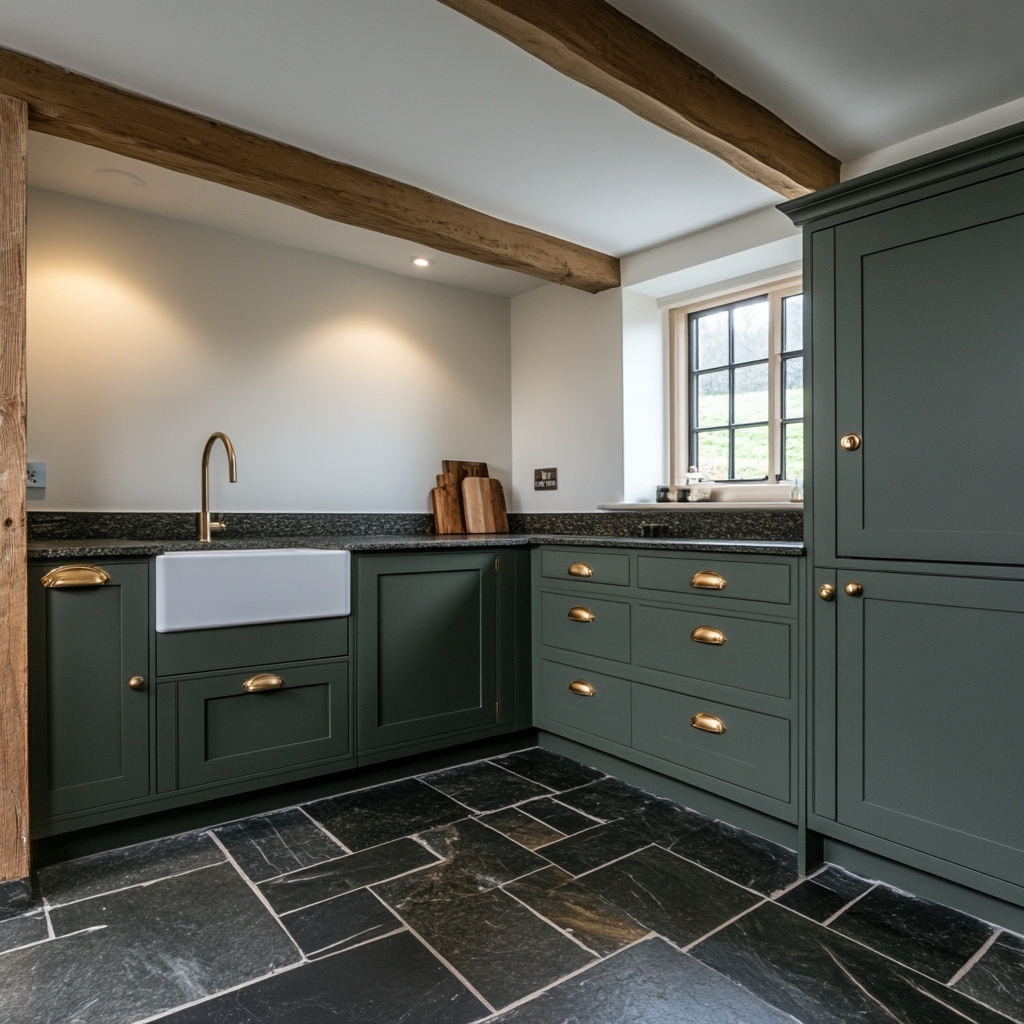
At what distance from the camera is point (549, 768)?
2.86 meters

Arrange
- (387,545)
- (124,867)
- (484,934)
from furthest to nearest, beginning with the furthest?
(387,545), (124,867), (484,934)

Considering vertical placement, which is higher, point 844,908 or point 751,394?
point 751,394

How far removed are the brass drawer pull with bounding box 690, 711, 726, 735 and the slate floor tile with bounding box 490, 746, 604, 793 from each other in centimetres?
55

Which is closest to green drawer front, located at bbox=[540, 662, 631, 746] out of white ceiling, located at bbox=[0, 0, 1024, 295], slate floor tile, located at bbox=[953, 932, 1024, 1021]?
slate floor tile, located at bbox=[953, 932, 1024, 1021]

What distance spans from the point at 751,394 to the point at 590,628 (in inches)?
51.6

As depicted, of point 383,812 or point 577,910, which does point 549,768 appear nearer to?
point 383,812

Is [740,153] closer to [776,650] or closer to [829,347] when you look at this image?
[829,347]

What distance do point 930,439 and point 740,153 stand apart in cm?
103

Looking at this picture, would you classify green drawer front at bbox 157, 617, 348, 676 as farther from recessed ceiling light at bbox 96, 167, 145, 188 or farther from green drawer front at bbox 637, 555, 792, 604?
recessed ceiling light at bbox 96, 167, 145, 188

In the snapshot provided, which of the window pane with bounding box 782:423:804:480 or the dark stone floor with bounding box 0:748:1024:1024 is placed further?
the window pane with bounding box 782:423:804:480

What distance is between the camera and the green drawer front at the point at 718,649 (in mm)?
2154

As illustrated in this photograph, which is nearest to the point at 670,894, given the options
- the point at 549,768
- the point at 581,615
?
the point at 549,768

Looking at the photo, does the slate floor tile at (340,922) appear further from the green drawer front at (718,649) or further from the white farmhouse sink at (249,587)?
the green drawer front at (718,649)

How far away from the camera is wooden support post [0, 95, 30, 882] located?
6.12 ft
